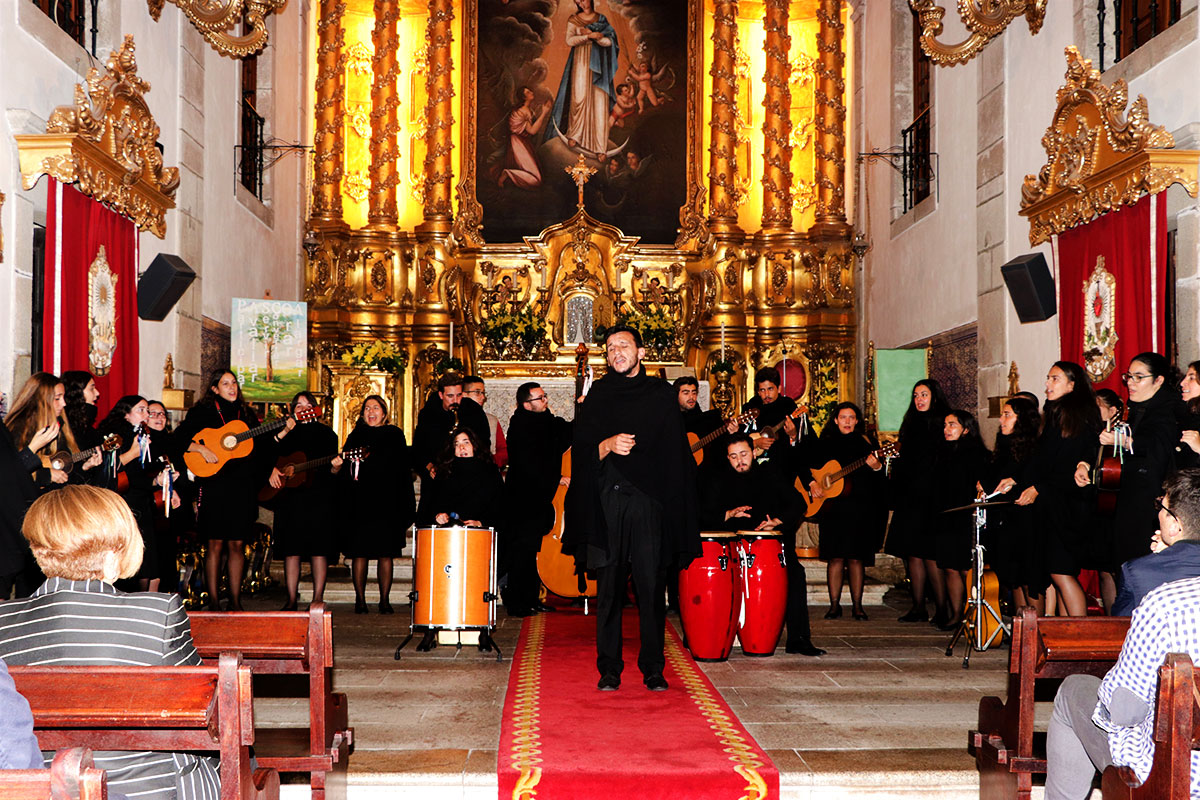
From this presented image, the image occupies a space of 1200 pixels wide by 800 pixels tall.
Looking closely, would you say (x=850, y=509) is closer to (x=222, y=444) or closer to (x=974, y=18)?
(x=974, y=18)

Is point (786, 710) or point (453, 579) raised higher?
point (453, 579)

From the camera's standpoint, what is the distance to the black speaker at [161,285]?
902 centimetres

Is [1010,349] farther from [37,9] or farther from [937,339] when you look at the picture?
[37,9]

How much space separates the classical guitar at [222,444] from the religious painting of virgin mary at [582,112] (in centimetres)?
740

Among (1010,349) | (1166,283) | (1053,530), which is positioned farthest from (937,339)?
(1053,530)

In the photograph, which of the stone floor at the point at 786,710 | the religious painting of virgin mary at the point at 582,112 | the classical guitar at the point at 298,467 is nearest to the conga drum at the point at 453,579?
the stone floor at the point at 786,710

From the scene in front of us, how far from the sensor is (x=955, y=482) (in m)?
8.19

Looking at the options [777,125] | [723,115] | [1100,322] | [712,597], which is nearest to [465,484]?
[712,597]

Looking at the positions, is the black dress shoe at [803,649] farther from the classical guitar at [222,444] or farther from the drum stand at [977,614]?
the classical guitar at [222,444]

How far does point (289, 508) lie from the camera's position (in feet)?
27.6

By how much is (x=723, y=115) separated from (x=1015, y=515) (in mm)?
9110

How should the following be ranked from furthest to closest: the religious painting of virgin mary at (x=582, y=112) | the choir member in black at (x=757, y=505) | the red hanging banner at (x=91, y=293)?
the religious painting of virgin mary at (x=582, y=112), the choir member in black at (x=757, y=505), the red hanging banner at (x=91, y=293)

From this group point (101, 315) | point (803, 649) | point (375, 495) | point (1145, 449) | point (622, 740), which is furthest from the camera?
point (375, 495)

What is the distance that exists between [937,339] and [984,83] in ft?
8.68
